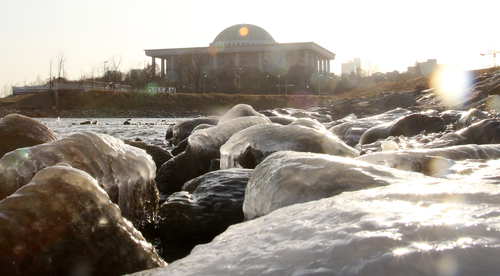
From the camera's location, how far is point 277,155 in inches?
93.6

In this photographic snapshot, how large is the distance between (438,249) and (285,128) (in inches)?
115

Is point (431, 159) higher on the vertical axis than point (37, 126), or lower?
lower

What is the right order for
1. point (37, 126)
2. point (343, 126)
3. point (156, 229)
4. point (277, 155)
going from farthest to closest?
1. point (343, 126)
2. point (37, 126)
3. point (156, 229)
4. point (277, 155)

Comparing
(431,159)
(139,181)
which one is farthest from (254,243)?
(431,159)

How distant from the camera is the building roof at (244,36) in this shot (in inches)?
3698

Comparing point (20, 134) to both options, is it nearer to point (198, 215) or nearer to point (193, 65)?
point (198, 215)

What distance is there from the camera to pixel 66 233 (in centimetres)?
153

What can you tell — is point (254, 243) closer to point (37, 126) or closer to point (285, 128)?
point (285, 128)

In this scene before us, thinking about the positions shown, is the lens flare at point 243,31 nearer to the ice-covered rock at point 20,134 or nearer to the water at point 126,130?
the water at point 126,130

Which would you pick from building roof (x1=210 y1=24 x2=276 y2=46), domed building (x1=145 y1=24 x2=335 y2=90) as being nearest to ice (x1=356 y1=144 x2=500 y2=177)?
domed building (x1=145 y1=24 x2=335 y2=90)

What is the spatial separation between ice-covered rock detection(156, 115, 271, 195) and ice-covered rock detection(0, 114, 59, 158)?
1079 millimetres

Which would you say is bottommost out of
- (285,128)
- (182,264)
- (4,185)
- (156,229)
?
(156,229)

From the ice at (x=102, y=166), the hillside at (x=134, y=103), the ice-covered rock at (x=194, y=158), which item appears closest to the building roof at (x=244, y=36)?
the hillside at (x=134, y=103)

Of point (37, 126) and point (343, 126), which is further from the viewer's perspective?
point (343, 126)
